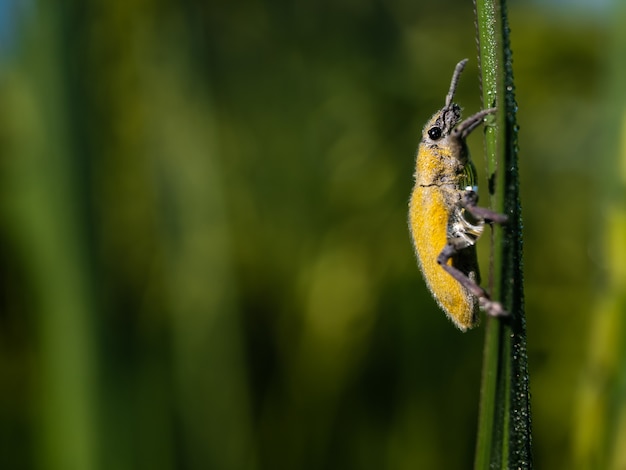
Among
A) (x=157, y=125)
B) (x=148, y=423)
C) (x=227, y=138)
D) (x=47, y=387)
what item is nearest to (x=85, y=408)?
(x=47, y=387)

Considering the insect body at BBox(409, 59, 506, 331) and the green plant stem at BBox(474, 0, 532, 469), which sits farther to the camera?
the insect body at BBox(409, 59, 506, 331)

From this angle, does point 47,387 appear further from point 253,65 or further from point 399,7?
point 399,7

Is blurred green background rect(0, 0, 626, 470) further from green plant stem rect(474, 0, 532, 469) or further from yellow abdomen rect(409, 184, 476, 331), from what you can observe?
green plant stem rect(474, 0, 532, 469)

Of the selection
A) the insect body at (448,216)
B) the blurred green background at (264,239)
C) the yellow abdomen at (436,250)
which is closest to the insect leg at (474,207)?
the insect body at (448,216)

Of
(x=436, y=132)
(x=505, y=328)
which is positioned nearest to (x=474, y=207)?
(x=436, y=132)

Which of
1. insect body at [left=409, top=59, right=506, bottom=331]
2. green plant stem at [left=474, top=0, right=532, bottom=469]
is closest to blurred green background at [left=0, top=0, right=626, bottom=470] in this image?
insect body at [left=409, top=59, right=506, bottom=331]

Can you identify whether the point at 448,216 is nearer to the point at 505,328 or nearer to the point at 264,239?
the point at 505,328
